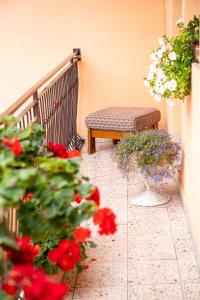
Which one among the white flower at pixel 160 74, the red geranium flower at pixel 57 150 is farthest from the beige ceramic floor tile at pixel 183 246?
the red geranium flower at pixel 57 150

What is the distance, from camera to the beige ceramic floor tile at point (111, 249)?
278 centimetres

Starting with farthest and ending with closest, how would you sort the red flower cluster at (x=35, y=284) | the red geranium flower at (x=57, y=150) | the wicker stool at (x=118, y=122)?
the wicker stool at (x=118, y=122), the red geranium flower at (x=57, y=150), the red flower cluster at (x=35, y=284)

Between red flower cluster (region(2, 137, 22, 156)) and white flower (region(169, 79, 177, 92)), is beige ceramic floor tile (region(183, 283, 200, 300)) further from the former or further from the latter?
red flower cluster (region(2, 137, 22, 156))

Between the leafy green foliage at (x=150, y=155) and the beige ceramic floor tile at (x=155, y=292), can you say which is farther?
the leafy green foliage at (x=150, y=155)

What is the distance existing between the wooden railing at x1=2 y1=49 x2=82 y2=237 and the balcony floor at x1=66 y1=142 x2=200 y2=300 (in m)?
0.56

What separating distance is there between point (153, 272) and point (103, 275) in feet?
0.90

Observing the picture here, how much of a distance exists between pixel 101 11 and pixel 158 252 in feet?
10.6

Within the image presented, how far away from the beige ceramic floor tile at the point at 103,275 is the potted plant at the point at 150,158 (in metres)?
0.89

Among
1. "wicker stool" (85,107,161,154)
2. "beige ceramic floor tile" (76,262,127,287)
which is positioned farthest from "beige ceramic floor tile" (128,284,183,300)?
"wicker stool" (85,107,161,154)

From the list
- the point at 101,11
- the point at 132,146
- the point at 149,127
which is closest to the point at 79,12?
the point at 101,11

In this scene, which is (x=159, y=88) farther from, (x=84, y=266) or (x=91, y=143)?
(x=91, y=143)

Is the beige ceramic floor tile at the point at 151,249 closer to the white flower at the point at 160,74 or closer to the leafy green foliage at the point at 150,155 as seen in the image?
the leafy green foliage at the point at 150,155

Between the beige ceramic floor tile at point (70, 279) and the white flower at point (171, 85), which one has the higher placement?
the white flower at point (171, 85)

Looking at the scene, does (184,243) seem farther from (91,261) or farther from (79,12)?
(79,12)
